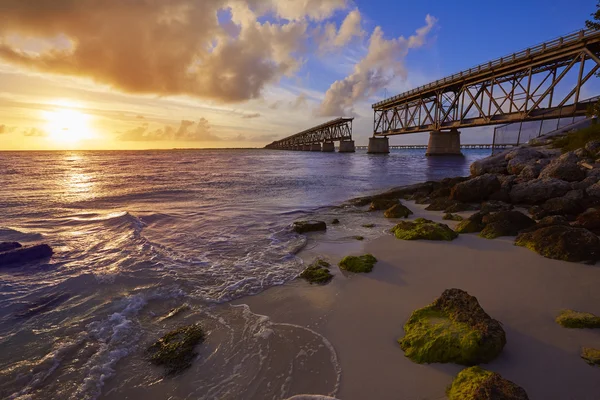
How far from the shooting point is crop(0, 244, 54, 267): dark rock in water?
21.9 feet

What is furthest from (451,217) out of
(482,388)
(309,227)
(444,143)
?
(444,143)

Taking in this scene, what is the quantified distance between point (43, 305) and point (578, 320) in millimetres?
8220

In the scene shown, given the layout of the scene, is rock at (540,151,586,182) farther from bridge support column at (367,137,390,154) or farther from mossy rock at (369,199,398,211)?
bridge support column at (367,137,390,154)

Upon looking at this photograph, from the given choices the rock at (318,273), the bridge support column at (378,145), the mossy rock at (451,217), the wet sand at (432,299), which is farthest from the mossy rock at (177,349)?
the bridge support column at (378,145)

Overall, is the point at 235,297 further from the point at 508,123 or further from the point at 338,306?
the point at 508,123

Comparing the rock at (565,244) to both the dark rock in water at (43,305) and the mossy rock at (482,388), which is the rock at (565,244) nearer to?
the mossy rock at (482,388)

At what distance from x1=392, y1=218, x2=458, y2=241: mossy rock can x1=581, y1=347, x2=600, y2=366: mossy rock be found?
429 centimetres

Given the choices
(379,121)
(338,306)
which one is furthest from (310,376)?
(379,121)

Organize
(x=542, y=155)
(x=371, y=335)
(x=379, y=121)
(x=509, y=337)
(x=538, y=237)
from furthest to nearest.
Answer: (x=379, y=121) → (x=542, y=155) → (x=538, y=237) → (x=371, y=335) → (x=509, y=337)

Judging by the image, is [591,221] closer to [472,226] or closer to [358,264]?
[472,226]

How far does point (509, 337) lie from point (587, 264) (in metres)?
3.36

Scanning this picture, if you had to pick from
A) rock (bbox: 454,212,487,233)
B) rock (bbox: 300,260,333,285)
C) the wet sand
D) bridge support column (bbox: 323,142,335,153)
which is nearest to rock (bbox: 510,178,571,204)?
rock (bbox: 454,212,487,233)

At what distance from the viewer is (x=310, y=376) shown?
3154 millimetres

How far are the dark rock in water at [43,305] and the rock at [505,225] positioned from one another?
9544 millimetres
